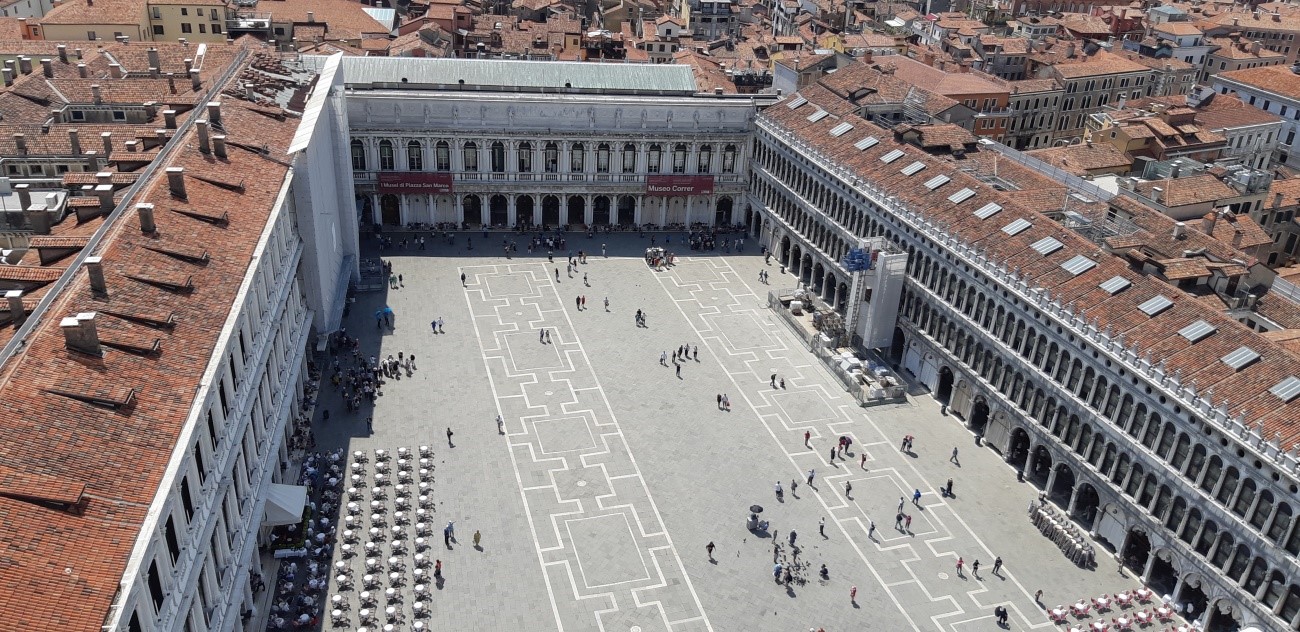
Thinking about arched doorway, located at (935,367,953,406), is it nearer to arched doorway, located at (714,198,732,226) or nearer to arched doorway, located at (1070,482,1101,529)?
arched doorway, located at (1070,482,1101,529)

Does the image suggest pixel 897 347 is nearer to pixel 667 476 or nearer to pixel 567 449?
pixel 667 476

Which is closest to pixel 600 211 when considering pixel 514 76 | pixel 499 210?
pixel 499 210

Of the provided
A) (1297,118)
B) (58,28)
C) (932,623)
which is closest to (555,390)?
(932,623)

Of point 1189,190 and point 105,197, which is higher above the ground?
point 105,197

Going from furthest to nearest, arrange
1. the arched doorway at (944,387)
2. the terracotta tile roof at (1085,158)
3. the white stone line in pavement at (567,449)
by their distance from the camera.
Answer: the terracotta tile roof at (1085,158), the arched doorway at (944,387), the white stone line in pavement at (567,449)

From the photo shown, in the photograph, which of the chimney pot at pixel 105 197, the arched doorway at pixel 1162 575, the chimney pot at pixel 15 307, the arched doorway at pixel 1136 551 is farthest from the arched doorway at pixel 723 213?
the chimney pot at pixel 15 307

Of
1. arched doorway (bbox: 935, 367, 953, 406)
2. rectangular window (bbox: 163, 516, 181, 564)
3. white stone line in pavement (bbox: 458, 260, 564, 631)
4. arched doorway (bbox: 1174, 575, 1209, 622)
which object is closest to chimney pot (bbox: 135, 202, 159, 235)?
rectangular window (bbox: 163, 516, 181, 564)

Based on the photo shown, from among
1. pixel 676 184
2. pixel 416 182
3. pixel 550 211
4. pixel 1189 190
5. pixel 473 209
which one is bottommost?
pixel 550 211

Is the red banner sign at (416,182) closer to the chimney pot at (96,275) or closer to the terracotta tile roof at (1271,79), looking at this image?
the chimney pot at (96,275)
